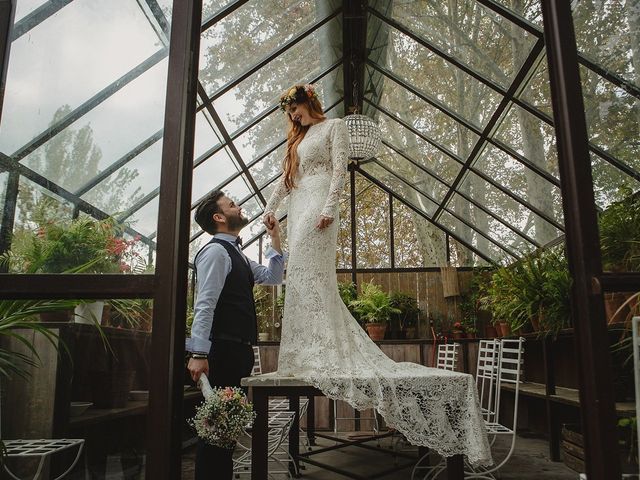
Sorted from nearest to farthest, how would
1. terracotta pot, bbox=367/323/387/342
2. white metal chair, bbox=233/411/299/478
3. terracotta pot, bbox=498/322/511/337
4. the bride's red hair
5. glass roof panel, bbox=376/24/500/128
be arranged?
the bride's red hair, white metal chair, bbox=233/411/299/478, glass roof panel, bbox=376/24/500/128, terracotta pot, bbox=498/322/511/337, terracotta pot, bbox=367/323/387/342

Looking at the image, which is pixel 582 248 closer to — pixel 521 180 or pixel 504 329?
pixel 521 180

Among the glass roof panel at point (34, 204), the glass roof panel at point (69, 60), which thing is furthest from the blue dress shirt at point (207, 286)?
the glass roof panel at point (69, 60)

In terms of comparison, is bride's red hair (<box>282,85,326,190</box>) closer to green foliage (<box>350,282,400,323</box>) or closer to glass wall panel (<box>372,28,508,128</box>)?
glass wall panel (<box>372,28,508,128</box>)

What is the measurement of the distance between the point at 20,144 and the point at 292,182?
141 cm

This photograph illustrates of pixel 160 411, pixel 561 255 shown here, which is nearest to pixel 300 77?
pixel 561 255

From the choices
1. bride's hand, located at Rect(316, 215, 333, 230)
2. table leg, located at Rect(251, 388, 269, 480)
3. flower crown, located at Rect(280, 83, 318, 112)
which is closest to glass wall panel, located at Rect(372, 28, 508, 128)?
flower crown, located at Rect(280, 83, 318, 112)

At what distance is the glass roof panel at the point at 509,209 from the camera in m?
6.02

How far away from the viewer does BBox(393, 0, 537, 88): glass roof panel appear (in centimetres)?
447

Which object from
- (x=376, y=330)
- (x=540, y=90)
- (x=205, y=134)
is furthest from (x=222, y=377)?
(x=376, y=330)

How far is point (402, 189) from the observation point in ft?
27.5

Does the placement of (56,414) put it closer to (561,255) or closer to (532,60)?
(532,60)

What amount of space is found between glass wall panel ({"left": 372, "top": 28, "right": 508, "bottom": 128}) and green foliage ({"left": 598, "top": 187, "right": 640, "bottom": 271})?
399 cm

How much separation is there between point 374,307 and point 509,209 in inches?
92.8

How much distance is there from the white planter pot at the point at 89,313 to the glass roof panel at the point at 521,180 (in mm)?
4823
